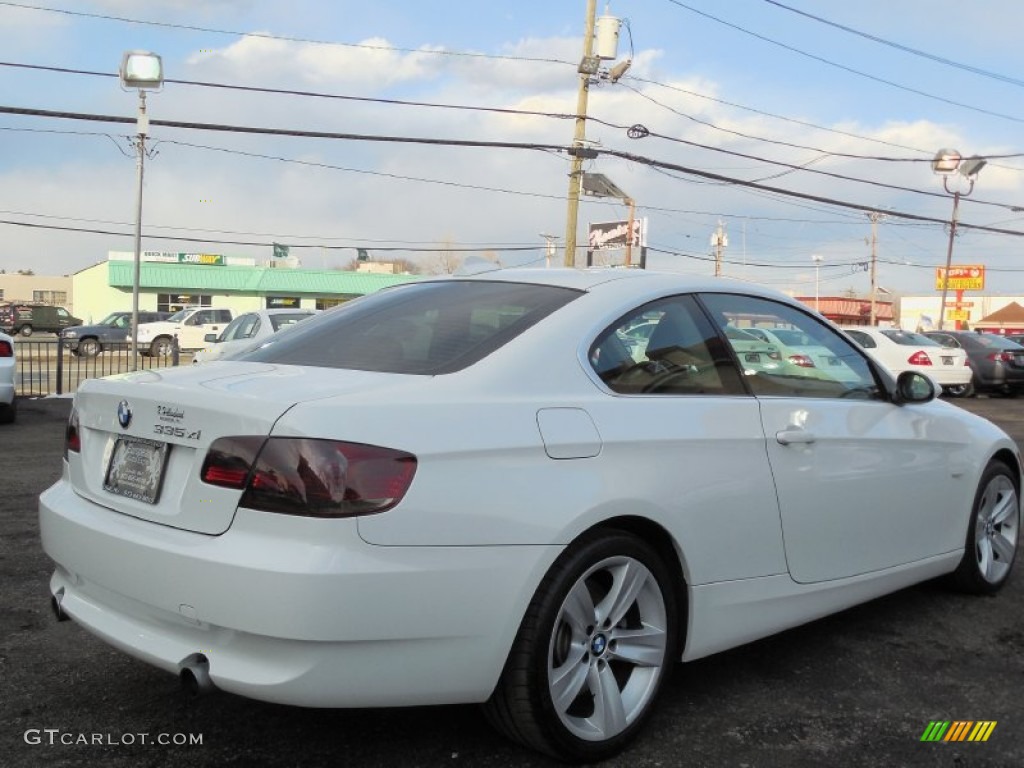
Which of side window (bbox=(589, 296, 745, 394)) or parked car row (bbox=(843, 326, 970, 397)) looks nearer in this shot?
side window (bbox=(589, 296, 745, 394))

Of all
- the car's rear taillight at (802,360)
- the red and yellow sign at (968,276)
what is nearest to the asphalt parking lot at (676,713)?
the car's rear taillight at (802,360)

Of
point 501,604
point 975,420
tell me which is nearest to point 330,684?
point 501,604

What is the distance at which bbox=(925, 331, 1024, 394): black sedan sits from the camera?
19.7 metres

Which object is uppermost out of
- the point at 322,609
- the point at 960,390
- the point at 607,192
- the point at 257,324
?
the point at 607,192

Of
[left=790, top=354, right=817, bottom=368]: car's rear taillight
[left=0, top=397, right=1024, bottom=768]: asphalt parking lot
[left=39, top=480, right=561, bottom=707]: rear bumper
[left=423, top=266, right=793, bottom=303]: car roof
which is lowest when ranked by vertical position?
→ [left=0, top=397, right=1024, bottom=768]: asphalt parking lot

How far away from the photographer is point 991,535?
15.1ft

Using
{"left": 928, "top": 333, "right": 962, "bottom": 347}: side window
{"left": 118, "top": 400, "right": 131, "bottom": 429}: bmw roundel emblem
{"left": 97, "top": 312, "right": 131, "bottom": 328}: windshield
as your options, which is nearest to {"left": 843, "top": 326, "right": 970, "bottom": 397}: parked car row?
{"left": 928, "top": 333, "right": 962, "bottom": 347}: side window

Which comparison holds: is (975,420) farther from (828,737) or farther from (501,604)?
(501,604)

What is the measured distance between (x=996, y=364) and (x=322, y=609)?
2068 centimetres

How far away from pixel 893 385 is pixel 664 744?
205 centimetres

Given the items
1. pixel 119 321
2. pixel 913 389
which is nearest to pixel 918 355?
pixel 913 389

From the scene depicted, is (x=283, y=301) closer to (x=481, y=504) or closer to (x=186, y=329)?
(x=186, y=329)

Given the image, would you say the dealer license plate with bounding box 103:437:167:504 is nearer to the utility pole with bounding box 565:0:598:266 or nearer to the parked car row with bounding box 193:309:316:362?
the parked car row with bounding box 193:309:316:362

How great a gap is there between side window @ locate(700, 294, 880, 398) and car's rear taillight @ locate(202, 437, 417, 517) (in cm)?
160
